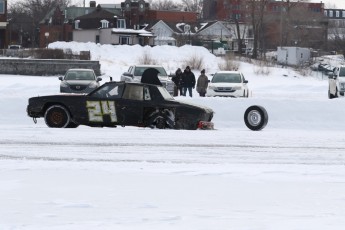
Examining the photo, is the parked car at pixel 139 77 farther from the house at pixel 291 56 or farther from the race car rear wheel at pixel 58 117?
the house at pixel 291 56

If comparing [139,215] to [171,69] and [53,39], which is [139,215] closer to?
[171,69]

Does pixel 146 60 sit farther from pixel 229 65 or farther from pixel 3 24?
Result: pixel 3 24

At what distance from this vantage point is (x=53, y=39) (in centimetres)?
11688

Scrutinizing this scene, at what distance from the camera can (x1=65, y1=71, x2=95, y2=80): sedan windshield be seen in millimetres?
36469

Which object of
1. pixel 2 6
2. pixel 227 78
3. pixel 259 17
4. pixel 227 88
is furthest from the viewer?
pixel 259 17

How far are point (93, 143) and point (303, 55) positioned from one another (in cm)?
7607

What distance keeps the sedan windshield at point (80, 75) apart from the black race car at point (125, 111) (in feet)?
50.8

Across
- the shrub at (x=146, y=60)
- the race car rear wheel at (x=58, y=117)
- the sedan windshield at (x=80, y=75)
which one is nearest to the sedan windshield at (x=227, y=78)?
the sedan windshield at (x=80, y=75)

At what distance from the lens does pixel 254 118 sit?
76.8 feet

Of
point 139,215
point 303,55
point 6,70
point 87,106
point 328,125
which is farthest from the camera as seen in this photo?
point 303,55

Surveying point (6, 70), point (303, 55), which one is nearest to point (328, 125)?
point (6, 70)

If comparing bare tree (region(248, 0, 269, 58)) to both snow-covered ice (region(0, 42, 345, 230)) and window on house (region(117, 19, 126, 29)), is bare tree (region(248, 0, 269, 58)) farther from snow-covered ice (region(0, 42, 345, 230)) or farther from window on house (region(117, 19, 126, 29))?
snow-covered ice (region(0, 42, 345, 230))

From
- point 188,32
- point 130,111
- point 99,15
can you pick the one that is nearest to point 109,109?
point 130,111

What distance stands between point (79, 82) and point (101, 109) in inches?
581
